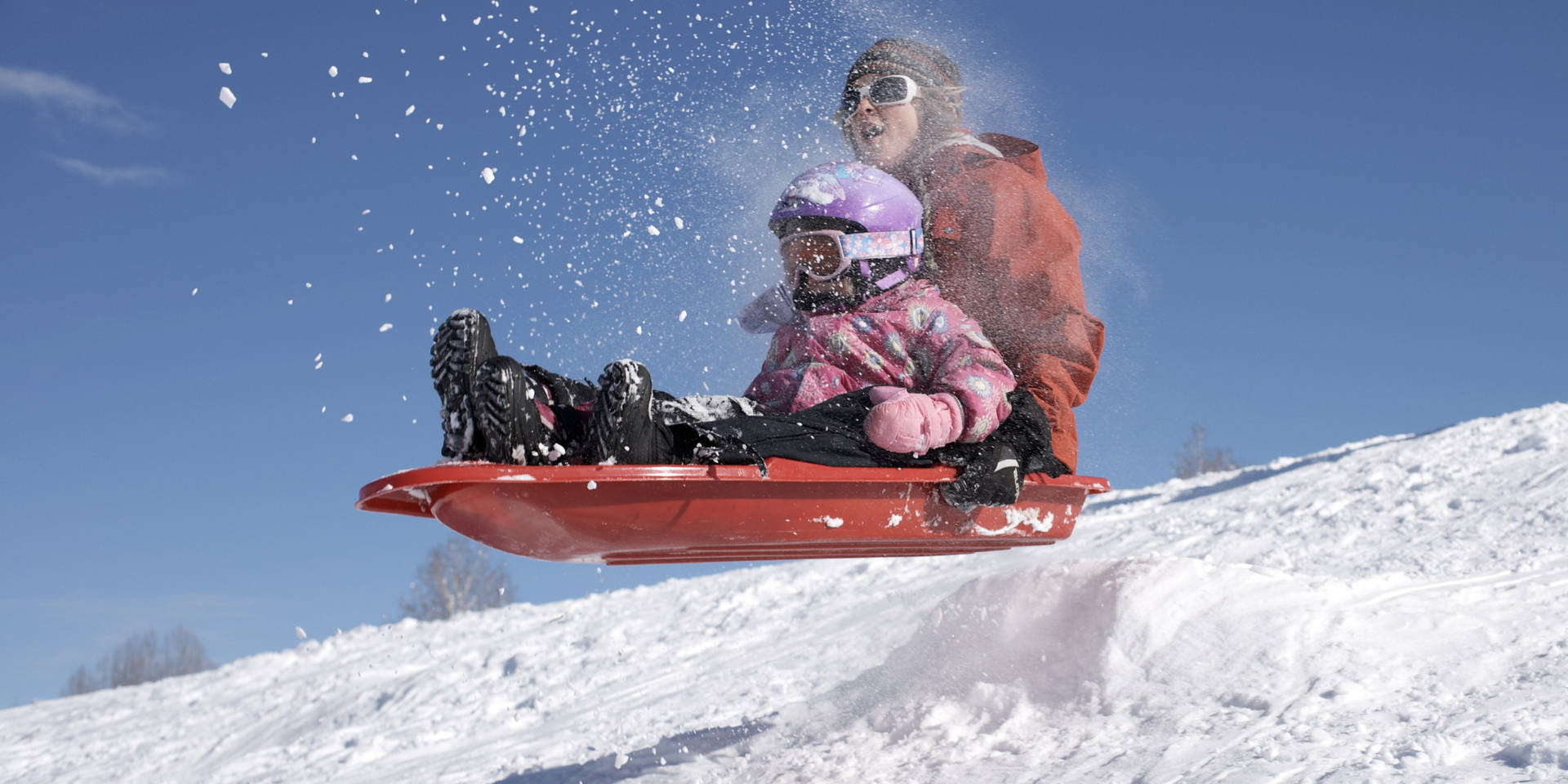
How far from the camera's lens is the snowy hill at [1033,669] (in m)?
4.20

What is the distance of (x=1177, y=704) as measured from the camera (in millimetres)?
4410

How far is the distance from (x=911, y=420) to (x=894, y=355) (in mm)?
400

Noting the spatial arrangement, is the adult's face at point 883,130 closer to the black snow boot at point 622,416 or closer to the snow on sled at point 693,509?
the snow on sled at point 693,509

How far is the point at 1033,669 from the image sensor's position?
4883 millimetres

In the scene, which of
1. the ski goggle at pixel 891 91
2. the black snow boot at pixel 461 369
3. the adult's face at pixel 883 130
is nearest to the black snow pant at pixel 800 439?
the black snow boot at pixel 461 369

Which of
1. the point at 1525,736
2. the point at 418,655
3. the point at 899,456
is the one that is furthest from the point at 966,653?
the point at 418,655

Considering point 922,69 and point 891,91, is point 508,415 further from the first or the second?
point 922,69

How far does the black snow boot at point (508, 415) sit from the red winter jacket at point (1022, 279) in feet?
5.52

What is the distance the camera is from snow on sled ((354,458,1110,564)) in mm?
3332

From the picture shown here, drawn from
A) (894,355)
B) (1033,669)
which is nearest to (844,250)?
(894,355)

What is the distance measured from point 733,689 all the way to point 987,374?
4.83 meters

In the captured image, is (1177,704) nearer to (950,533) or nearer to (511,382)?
(950,533)

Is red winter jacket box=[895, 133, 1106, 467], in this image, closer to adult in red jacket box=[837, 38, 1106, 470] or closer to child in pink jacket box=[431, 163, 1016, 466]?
adult in red jacket box=[837, 38, 1106, 470]

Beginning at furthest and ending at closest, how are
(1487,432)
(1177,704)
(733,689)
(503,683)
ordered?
(1487,432) → (503,683) → (733,689) → (1177,704)
